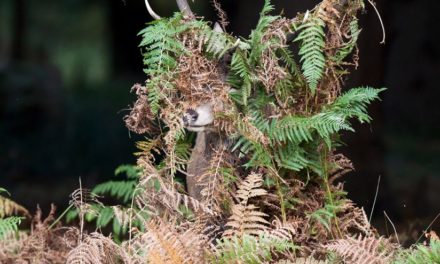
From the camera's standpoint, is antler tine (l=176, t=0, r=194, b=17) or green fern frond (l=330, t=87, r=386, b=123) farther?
antler tine (l=176, t=0, r=194, b=17)

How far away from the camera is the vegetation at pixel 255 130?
13.0 ft

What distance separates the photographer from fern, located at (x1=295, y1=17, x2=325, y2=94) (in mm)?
3957

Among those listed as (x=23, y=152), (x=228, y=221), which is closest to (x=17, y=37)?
(x=23, y=152)

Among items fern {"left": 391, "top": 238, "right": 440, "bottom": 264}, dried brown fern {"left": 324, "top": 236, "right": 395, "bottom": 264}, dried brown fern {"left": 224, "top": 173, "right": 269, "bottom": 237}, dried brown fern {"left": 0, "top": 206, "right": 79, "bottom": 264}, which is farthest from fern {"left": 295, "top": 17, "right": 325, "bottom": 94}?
dried brown fern {"left": 0, "top": 206, "right": 79, "bottom": 264}

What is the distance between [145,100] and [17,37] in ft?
9.20

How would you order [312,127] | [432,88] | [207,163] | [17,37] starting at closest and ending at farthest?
1. [312,127]
2. [207,163]
3. [432,88]
4. [17,37]

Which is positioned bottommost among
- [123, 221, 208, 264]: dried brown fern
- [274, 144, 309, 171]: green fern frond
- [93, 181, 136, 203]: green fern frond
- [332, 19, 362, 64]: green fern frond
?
[123, 221, 208, 264]: dried brown fern

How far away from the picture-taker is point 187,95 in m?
4.09

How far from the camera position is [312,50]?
3.98m

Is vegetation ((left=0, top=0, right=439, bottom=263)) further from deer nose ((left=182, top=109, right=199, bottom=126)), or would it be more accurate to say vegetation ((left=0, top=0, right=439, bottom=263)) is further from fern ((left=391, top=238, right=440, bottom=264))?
fern ((left=391, top=238, right=440, bottom=264))

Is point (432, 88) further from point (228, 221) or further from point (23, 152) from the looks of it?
point (23, 152)

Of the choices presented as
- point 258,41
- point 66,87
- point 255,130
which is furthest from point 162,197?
point 66,87

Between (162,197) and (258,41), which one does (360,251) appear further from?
(258,41)

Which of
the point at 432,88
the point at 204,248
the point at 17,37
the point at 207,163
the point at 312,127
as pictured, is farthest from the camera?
the point at 17,37
